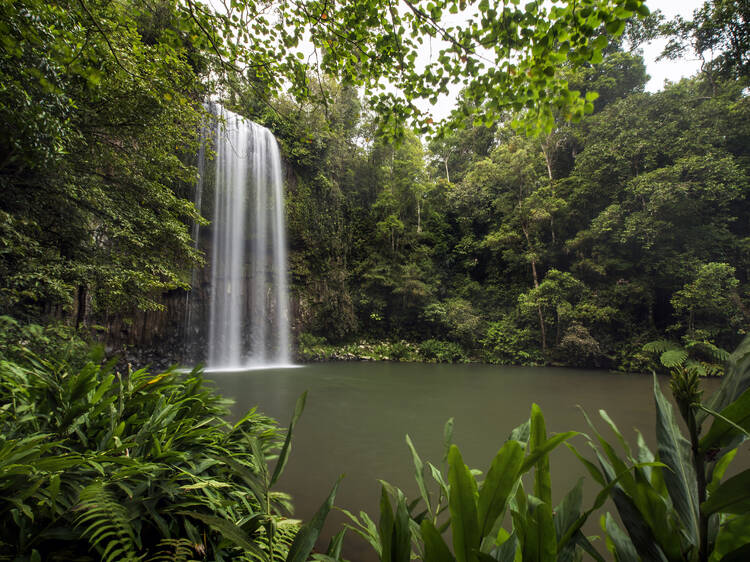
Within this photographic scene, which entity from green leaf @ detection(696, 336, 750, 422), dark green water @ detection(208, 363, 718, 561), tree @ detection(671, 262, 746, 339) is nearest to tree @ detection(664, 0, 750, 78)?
tree @ detection(671, 262, 746, 339)

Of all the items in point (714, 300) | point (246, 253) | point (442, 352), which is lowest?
point (442, 352)

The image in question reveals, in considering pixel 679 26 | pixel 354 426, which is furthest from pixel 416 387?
pixel 679 26

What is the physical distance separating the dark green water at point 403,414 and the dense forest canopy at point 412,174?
2.42m

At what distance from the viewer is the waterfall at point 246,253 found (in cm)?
1023

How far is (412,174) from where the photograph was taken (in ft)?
45.4

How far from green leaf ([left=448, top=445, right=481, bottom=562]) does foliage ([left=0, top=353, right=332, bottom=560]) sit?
24 centimetres

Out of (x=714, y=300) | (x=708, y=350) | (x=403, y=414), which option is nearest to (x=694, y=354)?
(x=708, y=350)

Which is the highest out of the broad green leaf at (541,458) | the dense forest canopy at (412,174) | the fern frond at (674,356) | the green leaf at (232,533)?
the dense forest canopy at (412,174)

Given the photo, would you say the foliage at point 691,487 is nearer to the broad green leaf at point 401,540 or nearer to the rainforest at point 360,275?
the rainforest at point 360,275

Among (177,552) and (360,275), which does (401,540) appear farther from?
(360,275)

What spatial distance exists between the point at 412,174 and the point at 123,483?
→ 14134 millimetres

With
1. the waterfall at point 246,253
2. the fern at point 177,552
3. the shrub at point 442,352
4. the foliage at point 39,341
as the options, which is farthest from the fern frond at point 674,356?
the foliage at point 39,341

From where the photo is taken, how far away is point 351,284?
13219mm

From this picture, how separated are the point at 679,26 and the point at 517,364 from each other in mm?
11099
